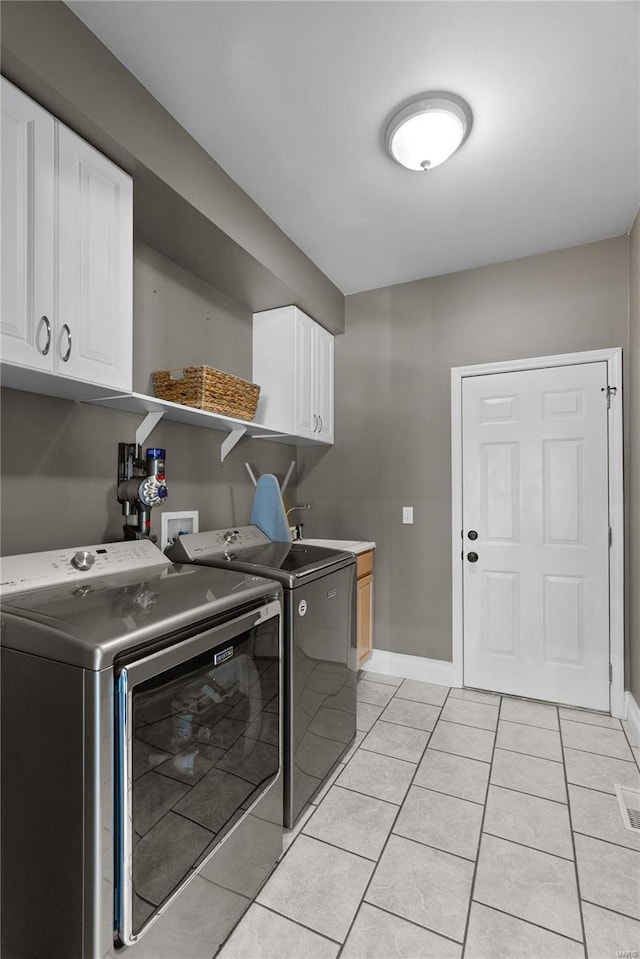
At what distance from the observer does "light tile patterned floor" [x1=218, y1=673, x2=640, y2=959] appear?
1330mm

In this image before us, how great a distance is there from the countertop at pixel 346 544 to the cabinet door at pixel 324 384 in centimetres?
71

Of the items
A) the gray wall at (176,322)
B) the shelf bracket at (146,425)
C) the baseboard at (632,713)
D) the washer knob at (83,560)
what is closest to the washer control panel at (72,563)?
the washer knob at (83,560)

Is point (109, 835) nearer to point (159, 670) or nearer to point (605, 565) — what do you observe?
point (159, 670)

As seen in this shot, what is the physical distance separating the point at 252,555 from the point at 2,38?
5.98 feet

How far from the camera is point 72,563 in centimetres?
151

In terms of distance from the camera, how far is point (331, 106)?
1776mm

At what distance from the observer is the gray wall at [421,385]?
275 cm

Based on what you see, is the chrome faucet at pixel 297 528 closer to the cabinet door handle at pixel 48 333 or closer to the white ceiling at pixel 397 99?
the white ceiling at pixel 397 99

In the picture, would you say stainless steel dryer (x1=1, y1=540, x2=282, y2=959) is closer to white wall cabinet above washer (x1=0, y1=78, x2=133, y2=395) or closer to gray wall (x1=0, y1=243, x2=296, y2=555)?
gray wall (x1=0, y1=243, x2=296, y2=555)

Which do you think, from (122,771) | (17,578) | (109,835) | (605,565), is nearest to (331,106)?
(17,578)

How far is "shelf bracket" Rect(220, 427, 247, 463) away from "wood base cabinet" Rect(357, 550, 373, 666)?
42.0 inches

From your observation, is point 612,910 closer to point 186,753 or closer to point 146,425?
point 186,753

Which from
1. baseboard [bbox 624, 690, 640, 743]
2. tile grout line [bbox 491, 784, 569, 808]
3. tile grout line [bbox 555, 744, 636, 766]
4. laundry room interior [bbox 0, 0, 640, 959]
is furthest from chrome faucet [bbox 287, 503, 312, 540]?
baseboard [bbox 624, 690, 640, 743]

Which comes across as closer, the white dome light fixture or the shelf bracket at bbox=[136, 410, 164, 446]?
the white dome light fixture
